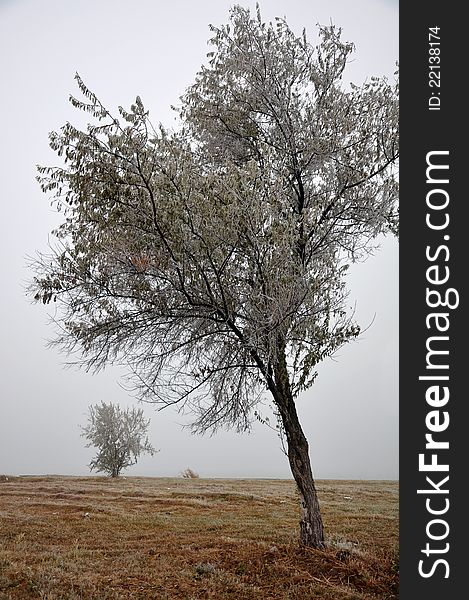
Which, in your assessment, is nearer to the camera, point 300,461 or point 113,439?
point 300,461

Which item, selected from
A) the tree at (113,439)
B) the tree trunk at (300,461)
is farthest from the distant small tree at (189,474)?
the tree trunk at (300,461)

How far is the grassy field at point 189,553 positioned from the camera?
8430 millimetres

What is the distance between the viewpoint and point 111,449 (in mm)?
33281

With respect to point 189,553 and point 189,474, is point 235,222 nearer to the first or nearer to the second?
point 189,553

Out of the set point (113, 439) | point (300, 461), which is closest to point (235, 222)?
point (300, 461)

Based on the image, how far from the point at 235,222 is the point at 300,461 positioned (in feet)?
16.4

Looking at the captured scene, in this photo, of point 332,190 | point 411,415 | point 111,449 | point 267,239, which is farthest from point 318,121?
point 111,449

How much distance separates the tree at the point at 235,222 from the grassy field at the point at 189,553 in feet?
4.02

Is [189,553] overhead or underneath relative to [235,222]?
underneath

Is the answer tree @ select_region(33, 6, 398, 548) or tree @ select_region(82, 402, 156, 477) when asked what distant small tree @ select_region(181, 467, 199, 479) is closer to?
tree @ select_region(82, 402, 156, 477)

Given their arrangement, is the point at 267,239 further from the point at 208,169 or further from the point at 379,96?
the point at 379,96

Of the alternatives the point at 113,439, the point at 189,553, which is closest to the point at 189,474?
the point at 113,439

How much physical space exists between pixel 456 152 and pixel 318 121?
16.2ft

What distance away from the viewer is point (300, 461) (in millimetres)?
10367
